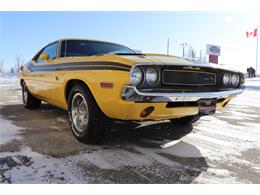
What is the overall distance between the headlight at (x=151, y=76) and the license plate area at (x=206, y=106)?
642mm

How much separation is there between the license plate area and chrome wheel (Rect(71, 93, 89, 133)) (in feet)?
4.50

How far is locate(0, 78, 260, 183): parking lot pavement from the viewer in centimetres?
236

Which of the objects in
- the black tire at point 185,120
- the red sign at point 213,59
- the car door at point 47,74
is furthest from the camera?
the red sign at point 213,59

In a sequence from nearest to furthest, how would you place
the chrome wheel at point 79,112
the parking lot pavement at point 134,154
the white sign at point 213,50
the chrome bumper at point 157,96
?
the parking lot pavement at point 134,154, the chrome bumper at point 157,96, the chrome wheel at point 79,112, the white sign at point 213,50

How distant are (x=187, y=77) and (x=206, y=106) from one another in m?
0.44

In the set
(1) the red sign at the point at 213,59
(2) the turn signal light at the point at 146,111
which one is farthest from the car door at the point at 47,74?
(1) the red sign at the point at 213,59

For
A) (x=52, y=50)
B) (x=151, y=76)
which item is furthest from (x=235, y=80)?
(x=52, y=50)

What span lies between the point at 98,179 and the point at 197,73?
1.69 m

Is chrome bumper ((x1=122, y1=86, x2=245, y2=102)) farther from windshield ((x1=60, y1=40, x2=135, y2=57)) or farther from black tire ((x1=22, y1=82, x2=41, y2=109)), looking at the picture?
black tire ((x1=22, y1=82, x2=41, y2=109))

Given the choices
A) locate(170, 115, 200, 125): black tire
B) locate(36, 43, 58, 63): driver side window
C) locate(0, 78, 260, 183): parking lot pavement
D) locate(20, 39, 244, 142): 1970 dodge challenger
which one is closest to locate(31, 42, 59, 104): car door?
locate(36, 43, 58, 63): driver side window

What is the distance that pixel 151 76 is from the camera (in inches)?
110

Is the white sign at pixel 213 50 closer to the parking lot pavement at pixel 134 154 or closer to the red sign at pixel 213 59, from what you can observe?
the red sign at pixel 213 59

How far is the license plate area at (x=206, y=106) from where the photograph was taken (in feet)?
10.2
